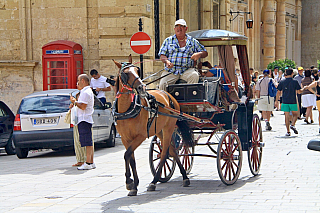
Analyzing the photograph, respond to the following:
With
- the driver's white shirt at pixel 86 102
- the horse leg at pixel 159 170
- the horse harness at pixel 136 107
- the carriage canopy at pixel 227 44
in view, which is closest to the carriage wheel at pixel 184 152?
the horse leg at pixel 159 170

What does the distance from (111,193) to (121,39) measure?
10754 mm

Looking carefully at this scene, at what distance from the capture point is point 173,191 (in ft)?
26.5

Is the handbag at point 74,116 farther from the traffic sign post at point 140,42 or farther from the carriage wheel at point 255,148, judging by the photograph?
the traffic sign post at point 140,42

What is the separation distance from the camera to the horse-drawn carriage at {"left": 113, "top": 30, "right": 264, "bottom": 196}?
759 cm

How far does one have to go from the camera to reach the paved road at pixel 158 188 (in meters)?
6.99

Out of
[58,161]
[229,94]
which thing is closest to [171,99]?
[229,94]

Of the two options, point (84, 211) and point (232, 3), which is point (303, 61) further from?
point (84, 211)

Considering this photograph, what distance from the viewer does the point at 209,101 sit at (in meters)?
8.59

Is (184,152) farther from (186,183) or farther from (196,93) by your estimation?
(196,93)

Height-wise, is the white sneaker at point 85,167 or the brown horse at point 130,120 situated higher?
the brown horse at point 130,120

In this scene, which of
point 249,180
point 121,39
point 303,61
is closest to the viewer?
point 249,180

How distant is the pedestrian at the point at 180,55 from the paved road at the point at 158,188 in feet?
5.42

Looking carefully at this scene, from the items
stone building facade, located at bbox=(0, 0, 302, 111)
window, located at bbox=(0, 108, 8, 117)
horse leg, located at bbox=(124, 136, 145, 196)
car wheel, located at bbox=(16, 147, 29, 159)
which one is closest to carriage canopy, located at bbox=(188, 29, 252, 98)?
horse leg, located at bbox=(124, 136, 145, 196)

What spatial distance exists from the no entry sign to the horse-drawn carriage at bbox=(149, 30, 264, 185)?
17.3 ft
